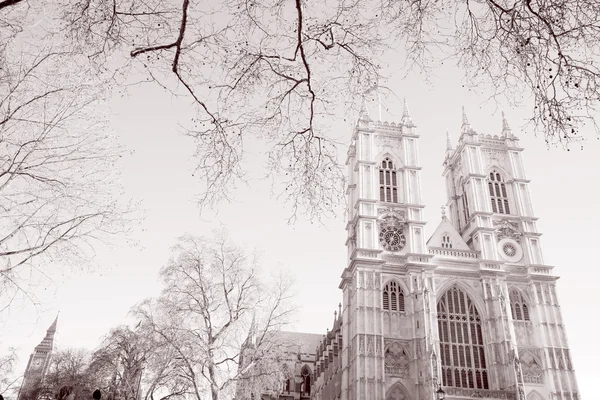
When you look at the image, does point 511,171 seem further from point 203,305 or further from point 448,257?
point 203,305

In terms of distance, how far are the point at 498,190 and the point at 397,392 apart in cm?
1900

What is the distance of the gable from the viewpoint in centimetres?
3769

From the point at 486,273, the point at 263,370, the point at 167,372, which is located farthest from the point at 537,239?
the point at 167,372

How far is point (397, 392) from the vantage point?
30.2m

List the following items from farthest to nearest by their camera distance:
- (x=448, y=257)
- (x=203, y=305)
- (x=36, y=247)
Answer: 1. (x=448, y=257)
2. (x=203, y=305)
3. (x=36, y=247)

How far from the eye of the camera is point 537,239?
36844 millimetres

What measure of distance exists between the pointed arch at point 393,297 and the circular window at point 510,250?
867 centimetres

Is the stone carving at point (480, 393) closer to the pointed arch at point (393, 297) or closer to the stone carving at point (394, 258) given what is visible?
the pointed arch at point (393, 297)

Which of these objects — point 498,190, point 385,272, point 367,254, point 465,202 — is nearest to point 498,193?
point 498,190

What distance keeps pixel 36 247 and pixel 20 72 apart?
2.60 metres

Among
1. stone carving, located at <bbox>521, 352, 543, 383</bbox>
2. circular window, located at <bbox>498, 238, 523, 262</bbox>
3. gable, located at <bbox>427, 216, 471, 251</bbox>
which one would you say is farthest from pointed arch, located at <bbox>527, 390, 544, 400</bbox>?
gable, located at <bbox>427, 216, 471, 251</bbox>

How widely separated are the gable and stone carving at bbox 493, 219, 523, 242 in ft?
8.68

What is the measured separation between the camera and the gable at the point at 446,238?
124 ft

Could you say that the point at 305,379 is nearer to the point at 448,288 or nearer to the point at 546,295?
the point at 448,288
